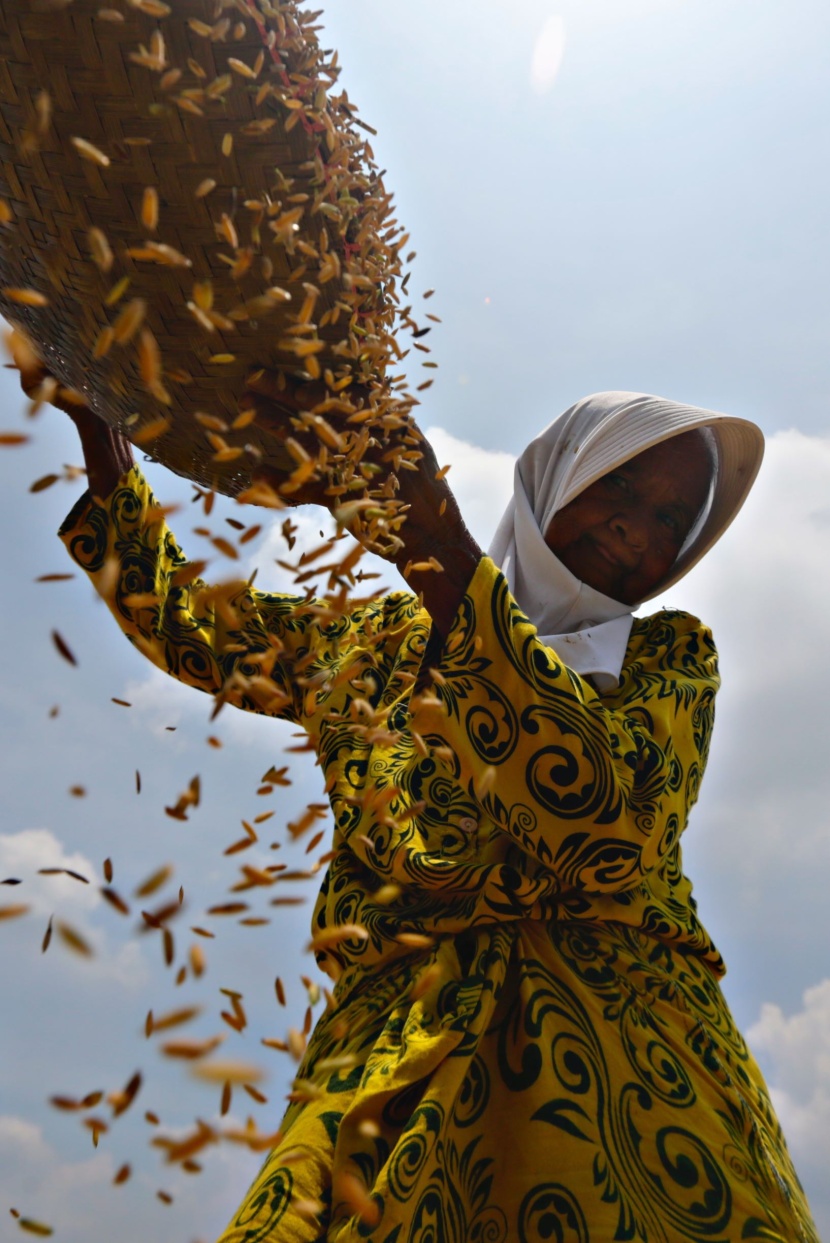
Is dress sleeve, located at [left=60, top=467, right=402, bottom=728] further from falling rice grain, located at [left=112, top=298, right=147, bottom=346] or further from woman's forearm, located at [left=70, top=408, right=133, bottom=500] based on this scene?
falling rice grain, located at [left=112, top=298, right=147, bottom=346]

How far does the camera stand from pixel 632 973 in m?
1.66

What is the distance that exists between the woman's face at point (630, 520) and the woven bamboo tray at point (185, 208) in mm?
840

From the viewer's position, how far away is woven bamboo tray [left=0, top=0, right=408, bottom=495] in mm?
1100

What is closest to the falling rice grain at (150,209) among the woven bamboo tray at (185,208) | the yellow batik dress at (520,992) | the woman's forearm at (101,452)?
the woven bamboo tray at (185,208)

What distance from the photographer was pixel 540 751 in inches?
58.8

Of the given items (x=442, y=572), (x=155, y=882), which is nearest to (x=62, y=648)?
(x=155, y=882)

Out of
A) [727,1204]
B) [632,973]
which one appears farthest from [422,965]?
[727,1204]

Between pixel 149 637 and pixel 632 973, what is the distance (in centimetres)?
129

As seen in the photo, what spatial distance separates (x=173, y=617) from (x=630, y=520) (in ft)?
3.53

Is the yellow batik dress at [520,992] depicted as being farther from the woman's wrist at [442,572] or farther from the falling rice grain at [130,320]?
the falling rice grain at [130,320]

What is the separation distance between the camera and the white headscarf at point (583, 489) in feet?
6.42

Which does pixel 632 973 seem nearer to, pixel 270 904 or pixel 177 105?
pixel 270 904

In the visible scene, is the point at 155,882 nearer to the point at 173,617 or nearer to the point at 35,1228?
the point at 35,1228

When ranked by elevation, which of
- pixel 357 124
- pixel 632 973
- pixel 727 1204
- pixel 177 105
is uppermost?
pixel 357 124
